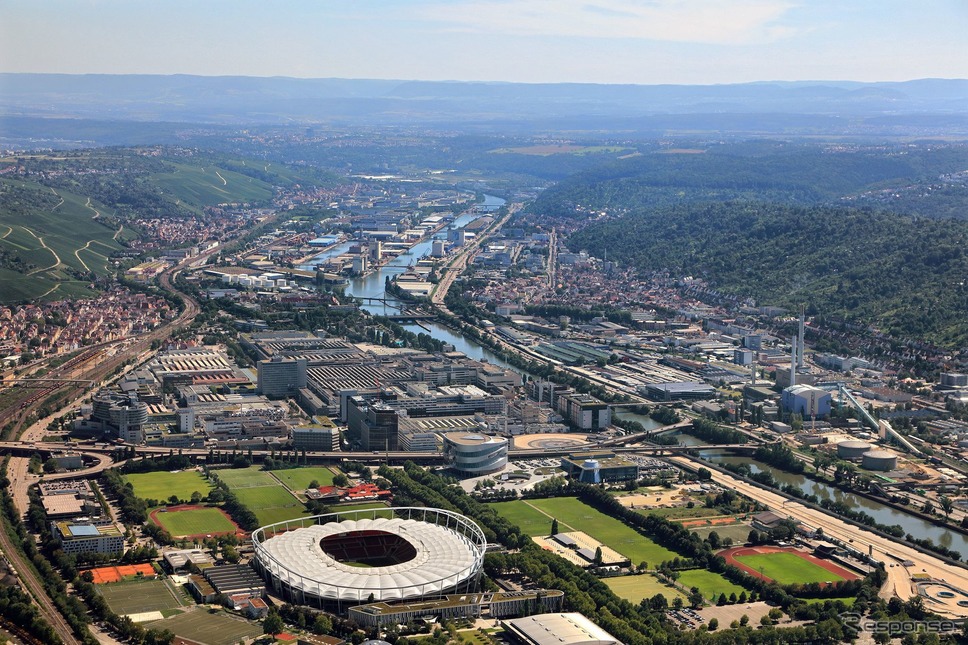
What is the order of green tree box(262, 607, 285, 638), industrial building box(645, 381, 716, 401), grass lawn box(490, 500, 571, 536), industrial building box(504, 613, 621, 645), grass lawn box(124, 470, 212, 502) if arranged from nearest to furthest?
industrial building box(504, 613, 621, 645)
green tree box(262, 607, 285, 638)
grass lawn box(490, 500, 571, 536)
grass lawn box(124, 470, 212, 502)
industrial building box(645, 381, 716, 401)

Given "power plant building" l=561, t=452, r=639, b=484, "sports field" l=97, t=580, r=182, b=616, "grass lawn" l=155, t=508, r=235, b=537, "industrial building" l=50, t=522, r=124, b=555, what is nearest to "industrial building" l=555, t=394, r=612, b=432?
"power plant building" l=561, t=452, r=639, b=484

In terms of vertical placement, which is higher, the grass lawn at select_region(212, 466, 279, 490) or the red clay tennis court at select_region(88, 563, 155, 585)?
the red clay tennis court at select_region(88, 563, 155, 585)

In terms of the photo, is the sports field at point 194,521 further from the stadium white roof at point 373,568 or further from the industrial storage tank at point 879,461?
the industrial storage tank at point 879,461

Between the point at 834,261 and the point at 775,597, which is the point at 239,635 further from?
the point at 834,261

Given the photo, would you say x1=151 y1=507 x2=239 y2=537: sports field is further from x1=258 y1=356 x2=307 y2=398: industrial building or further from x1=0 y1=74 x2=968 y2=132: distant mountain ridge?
x1=0 y1=74 x2=968 y2=132: distant mountain ridge

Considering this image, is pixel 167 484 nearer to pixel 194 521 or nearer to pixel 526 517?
pixel 194 521

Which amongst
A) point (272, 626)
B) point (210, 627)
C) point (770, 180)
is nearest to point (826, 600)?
point (272, 626)
